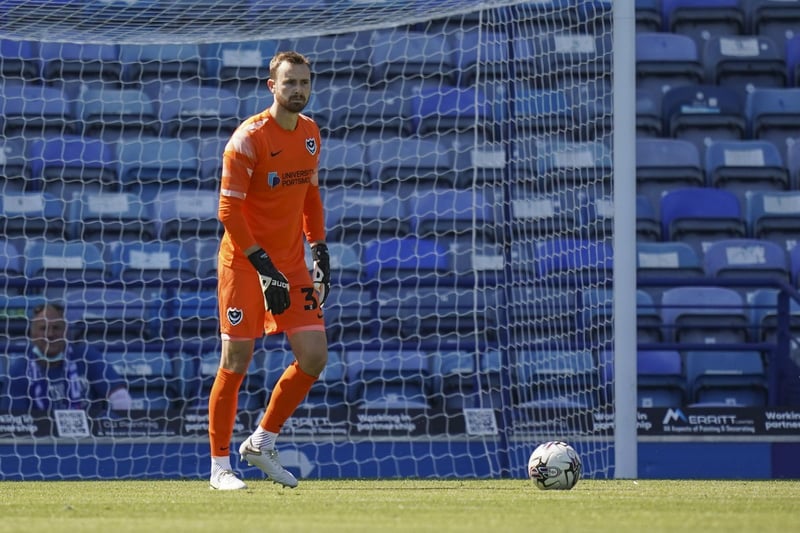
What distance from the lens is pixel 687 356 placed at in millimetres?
9969

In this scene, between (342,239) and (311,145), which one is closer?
(311,145)

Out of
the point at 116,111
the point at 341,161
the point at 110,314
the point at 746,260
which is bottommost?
the point at 110,314

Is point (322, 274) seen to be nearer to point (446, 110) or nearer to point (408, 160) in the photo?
point (408, 160)

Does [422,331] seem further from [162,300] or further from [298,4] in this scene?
[298,4]

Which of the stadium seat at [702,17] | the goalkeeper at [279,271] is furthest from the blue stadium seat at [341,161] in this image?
the goalkeeper at [279,271]

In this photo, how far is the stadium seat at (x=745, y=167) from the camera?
1126 centimetres

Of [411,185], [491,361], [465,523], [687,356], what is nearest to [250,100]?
[411,185]

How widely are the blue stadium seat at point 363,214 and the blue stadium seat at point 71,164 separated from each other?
1.58 meters

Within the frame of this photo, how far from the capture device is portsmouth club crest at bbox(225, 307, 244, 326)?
19.6 ft

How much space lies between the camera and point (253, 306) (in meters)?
6.00

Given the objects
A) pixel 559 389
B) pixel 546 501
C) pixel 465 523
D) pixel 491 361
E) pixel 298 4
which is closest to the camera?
pixel 465 523

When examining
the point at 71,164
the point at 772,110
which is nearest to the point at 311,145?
the point at 71,164

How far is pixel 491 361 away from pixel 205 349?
1949mm

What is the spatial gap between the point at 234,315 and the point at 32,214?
420cm
